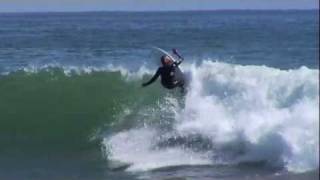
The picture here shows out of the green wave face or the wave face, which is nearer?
the wave face

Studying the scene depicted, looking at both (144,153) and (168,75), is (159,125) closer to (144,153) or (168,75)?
(144,153)

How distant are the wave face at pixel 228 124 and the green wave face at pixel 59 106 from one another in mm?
740

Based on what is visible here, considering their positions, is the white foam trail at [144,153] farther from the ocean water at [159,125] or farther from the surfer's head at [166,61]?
the surfer's head at [166,61]

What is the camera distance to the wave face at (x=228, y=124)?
44.1ft

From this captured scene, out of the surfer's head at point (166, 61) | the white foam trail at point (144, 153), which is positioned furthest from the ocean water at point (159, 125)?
the surfer's head at point (166, 61)

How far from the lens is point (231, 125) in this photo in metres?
14.7

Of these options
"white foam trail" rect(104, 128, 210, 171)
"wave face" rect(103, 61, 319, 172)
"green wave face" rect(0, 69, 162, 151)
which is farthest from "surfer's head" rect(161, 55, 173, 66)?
"green wave face" rect(0, 69, 162, 151)

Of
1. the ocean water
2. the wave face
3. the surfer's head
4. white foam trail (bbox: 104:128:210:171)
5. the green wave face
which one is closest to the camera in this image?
the ocean water

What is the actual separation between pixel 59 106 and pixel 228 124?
524 cm

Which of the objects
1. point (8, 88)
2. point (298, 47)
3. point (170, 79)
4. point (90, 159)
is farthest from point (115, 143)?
point (298, 47)

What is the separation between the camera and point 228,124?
1483cm

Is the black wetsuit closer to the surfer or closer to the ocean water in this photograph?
the surfer

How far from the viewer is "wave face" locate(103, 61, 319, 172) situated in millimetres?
13430

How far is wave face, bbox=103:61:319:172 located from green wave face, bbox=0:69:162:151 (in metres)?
0.74
